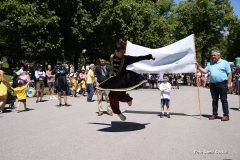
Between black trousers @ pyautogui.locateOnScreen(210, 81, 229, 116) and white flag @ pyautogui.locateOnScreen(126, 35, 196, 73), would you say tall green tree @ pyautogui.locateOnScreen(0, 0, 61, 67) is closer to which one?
white flag @ pyautogui.locateOnScreen(126, 35, 196, 73)

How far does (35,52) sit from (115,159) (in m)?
29.2

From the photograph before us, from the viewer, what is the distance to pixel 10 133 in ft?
32.4

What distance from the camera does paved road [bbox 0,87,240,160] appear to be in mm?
7254

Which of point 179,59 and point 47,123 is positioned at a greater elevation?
point 179,59

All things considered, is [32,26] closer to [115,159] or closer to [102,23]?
[102,23]

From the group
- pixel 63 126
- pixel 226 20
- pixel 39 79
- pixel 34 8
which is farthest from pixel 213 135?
pixel 226 20

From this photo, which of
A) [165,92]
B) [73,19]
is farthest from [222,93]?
[73,19]

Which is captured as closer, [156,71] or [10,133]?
[10,133]

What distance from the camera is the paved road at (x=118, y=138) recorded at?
7.25 metres

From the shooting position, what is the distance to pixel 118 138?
894 cm

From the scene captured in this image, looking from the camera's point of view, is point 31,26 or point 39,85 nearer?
point 39,85

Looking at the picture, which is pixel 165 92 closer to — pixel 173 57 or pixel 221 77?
pixel 173 57

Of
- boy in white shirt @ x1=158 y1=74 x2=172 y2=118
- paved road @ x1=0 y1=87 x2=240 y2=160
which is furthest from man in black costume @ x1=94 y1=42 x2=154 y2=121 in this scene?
boy in white shirt @ x1=158 y1=74 x2=172 y2=118

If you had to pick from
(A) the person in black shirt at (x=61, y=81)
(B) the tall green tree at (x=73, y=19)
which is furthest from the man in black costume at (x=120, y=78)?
(B) the tall green tree at (x=73, y=19)
